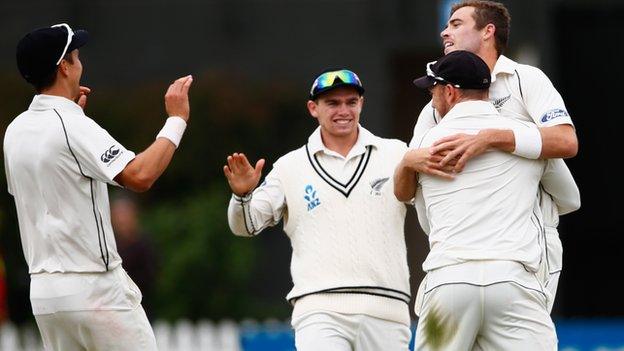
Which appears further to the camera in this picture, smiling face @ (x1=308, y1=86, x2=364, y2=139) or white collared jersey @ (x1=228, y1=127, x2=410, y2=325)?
smiling face @ (x1=308, y1=86, x2=364, y2=139)

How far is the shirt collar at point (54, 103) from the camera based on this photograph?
23.5ft

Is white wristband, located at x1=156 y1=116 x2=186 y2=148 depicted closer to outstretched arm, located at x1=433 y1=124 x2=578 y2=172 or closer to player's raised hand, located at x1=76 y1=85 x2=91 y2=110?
player's raised hand, located at x1=76 y1=85 x2=91 y2=110

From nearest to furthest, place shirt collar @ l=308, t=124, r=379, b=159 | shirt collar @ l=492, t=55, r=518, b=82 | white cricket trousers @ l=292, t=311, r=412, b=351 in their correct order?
shirt collar @ l=492, t=55, r=518, b=82, white cricket trousers @ l=292, t=311, r=412, b=351, shirt collar @ l=308, t=124, r=379, b=159

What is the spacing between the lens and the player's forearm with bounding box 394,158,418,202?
714cm

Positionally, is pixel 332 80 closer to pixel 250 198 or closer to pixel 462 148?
pixel 250 198

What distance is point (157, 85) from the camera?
59.3 feet

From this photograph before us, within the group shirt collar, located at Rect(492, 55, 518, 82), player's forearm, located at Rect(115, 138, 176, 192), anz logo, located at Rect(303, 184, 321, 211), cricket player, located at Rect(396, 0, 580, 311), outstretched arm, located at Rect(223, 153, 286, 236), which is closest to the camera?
cricket player, located at Rect(396, 0, 580, 311)

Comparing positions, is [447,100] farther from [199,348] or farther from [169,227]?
[169,227]

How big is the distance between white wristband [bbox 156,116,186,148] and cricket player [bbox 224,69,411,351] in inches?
29.0

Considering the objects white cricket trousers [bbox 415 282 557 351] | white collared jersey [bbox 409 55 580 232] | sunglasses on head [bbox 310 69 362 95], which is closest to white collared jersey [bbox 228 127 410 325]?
sunglasses on head [bbox 310 69 362 95]

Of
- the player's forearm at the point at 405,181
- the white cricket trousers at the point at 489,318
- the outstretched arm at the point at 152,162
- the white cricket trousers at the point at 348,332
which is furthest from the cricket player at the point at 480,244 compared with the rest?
the outstretched arm at the point at 152,162

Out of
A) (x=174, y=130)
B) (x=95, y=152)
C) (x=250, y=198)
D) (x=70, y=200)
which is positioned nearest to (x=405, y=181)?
(x=174, y=130)

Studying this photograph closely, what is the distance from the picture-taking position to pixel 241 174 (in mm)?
8109

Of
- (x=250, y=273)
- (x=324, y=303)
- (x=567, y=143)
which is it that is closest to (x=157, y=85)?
(x=250, y=273)
